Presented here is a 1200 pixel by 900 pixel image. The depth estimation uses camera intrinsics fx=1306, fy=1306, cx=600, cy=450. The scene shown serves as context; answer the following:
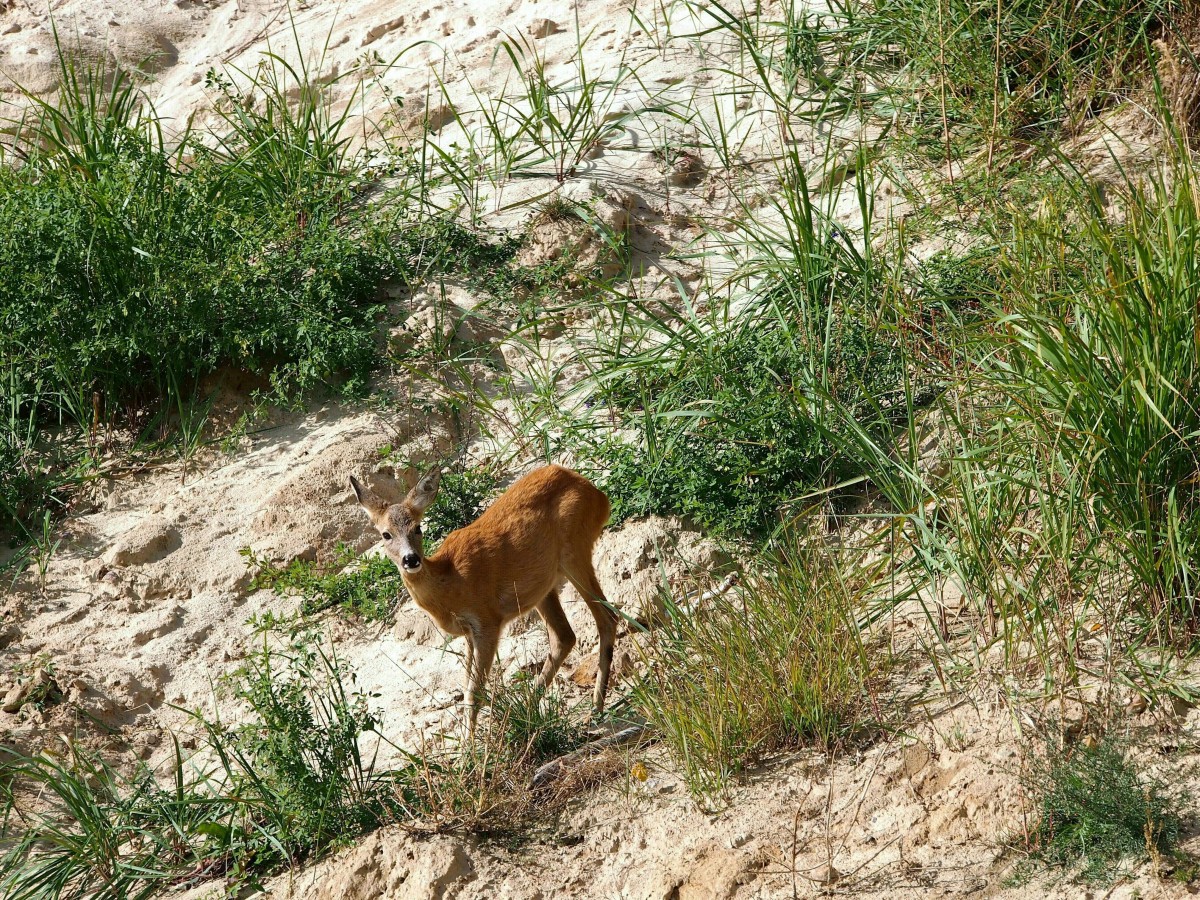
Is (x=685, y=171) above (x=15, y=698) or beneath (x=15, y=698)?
above

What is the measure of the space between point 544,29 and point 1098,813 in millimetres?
8325

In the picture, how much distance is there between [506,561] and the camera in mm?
6855

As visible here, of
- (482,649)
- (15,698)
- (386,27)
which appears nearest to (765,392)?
(482,649)

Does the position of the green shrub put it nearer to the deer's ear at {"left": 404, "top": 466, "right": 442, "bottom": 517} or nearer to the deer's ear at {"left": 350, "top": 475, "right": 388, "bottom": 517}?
the deer's ear at {"left": 404, "top": 466, "right": 442, "bottom": 517}

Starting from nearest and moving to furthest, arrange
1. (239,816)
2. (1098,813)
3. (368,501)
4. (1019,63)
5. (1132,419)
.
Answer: (1098,813)
(1132,419)
(239,816)
(368,501)
(1019,63)

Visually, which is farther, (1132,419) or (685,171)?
(685,171)

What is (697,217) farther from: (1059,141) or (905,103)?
(1059,141)

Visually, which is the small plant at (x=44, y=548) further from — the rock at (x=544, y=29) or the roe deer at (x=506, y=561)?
the rock at (x=544, y=29)

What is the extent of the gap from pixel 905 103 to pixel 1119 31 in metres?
1.45

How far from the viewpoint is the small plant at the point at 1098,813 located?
4512mm

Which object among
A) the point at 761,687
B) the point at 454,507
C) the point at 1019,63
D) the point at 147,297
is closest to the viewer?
the point at 761,687

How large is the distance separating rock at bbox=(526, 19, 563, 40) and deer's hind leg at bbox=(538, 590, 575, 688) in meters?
5.72

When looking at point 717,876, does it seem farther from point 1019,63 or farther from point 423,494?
point 1019,63

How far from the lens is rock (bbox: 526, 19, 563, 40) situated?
433 inches
